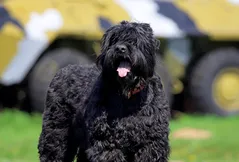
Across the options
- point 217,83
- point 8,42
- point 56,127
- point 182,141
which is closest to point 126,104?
point 56,127

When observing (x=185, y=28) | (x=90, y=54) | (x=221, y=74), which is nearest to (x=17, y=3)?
(x=90, y=54)

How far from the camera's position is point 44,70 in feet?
57.9

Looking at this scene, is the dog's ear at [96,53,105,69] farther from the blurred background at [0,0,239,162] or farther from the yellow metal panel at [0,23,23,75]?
the yellow metal panel at [0,23,23,75]

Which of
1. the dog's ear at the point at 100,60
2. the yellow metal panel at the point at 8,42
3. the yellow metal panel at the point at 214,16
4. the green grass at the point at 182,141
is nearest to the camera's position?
the dog's ear at the point at 100,60

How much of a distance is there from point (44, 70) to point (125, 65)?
932 centimetres

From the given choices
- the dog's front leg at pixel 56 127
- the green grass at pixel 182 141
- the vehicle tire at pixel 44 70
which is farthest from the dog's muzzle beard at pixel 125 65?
the vehicle tire at pixel 44 70

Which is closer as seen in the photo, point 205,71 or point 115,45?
point 115,45

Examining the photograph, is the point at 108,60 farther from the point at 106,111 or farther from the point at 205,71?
the point at 205,71

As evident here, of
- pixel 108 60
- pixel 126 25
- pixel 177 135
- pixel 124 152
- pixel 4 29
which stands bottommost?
pixel 124 152

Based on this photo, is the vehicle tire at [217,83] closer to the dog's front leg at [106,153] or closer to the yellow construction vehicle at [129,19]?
the yellow construction vehicle at [129,19]

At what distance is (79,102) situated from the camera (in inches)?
380

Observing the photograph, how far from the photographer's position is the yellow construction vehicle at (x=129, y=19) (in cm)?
1728

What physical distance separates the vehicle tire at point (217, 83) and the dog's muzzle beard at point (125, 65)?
1069 cm

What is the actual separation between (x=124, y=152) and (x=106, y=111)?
19.1 inches
